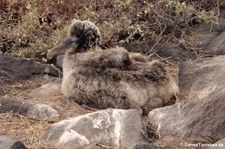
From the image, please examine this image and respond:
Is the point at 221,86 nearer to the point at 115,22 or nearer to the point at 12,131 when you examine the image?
the point at 12,131

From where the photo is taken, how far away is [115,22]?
8.05m

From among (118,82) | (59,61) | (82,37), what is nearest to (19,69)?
(59,61)

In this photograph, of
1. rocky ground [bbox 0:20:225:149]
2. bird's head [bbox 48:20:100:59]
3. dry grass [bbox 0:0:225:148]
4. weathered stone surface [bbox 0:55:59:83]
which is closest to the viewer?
rocky ground [bbox 0:20:225:149]

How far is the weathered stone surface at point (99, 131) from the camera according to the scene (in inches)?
183

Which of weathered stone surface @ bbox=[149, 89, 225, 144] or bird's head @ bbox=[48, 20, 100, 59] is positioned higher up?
bird's head @ bbox=[48, 20, 100, 59]

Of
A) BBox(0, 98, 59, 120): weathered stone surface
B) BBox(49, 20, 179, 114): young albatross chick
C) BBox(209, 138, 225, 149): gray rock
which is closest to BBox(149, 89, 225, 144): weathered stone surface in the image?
BBox(209, 138, 225, 149): gray rock

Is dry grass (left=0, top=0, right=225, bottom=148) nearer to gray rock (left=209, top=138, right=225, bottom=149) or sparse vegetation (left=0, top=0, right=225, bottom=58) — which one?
sparse vegetation (left=0, top=0, right=225, bottom=58)

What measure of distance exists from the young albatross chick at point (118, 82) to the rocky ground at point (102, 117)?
178mm

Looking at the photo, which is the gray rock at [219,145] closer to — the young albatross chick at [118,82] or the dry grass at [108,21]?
the young albatross chick at [118,82]

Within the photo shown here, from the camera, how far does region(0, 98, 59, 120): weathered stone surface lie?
561cm

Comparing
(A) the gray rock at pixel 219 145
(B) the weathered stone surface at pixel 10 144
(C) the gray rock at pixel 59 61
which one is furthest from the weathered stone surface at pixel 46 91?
(A) the gray rock at pixel 219 145

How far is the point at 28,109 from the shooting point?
18.8 ft

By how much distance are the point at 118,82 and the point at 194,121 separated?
1355 mm

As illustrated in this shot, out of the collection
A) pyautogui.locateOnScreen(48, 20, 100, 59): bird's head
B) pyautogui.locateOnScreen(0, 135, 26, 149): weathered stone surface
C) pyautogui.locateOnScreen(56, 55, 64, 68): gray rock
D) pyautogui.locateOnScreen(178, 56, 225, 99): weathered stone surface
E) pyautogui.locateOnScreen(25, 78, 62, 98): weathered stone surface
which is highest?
pyautogui.locateOnScreen(48, 20, 100, 59): bird's head
